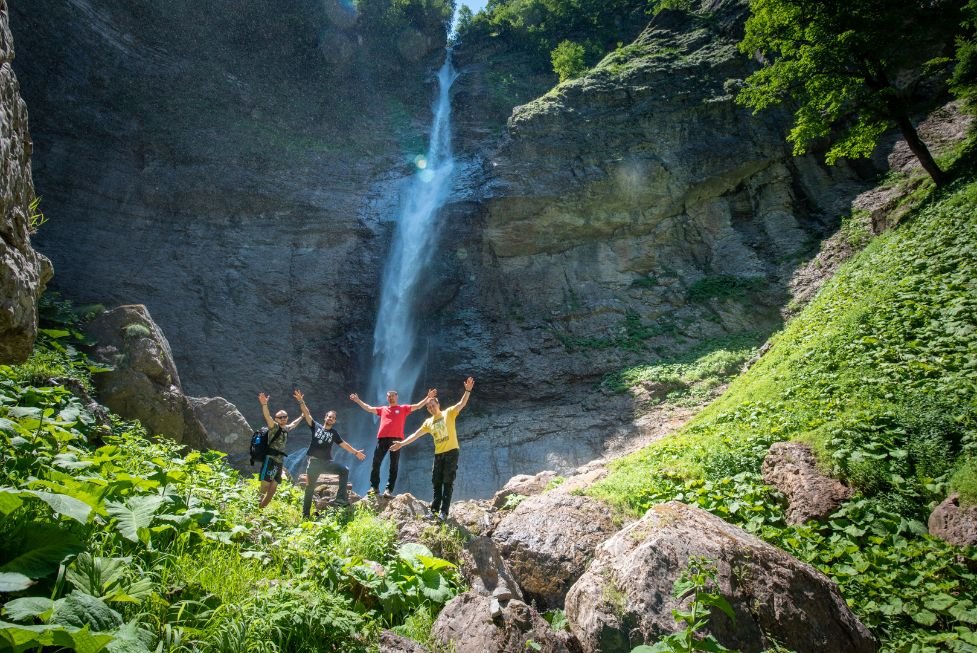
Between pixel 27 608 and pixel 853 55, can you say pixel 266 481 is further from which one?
pixel 853 55

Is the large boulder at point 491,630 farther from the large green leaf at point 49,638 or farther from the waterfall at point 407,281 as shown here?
the waterfall at point 407,281

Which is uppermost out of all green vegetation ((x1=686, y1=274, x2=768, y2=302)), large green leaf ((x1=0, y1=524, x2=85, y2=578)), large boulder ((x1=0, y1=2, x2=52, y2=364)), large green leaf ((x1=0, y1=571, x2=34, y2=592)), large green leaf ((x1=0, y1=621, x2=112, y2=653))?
green vegetation ((x1=686, y1=274, x2=768, y2=302))

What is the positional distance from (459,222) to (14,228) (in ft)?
62.5

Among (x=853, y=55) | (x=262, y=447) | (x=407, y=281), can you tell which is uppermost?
(x=853, y=55)

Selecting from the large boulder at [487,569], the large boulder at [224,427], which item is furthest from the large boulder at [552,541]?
the large boulder at [224,427]

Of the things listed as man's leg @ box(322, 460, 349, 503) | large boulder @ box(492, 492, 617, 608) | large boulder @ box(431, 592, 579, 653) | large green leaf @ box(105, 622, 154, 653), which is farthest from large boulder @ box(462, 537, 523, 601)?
large green leaf @ box(105, 622, 154, 653)

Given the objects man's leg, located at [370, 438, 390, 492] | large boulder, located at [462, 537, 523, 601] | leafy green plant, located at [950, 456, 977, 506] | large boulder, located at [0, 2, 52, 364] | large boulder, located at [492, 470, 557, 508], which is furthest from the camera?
large boulder, located at [492, 470, 557, 508]

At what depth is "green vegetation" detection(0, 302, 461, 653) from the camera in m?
2.23

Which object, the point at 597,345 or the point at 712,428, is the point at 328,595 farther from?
the point at 597,345

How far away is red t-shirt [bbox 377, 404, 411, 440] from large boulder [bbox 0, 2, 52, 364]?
16.4 ft

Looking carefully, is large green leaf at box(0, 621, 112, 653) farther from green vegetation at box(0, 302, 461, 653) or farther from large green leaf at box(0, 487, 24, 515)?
large green leaf at box(0, 487, 24, 515)

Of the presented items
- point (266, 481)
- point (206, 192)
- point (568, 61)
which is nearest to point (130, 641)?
→ point (266, 481)

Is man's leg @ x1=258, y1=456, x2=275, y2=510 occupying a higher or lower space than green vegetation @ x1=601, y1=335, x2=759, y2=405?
lower

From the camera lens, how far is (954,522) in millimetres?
4398
